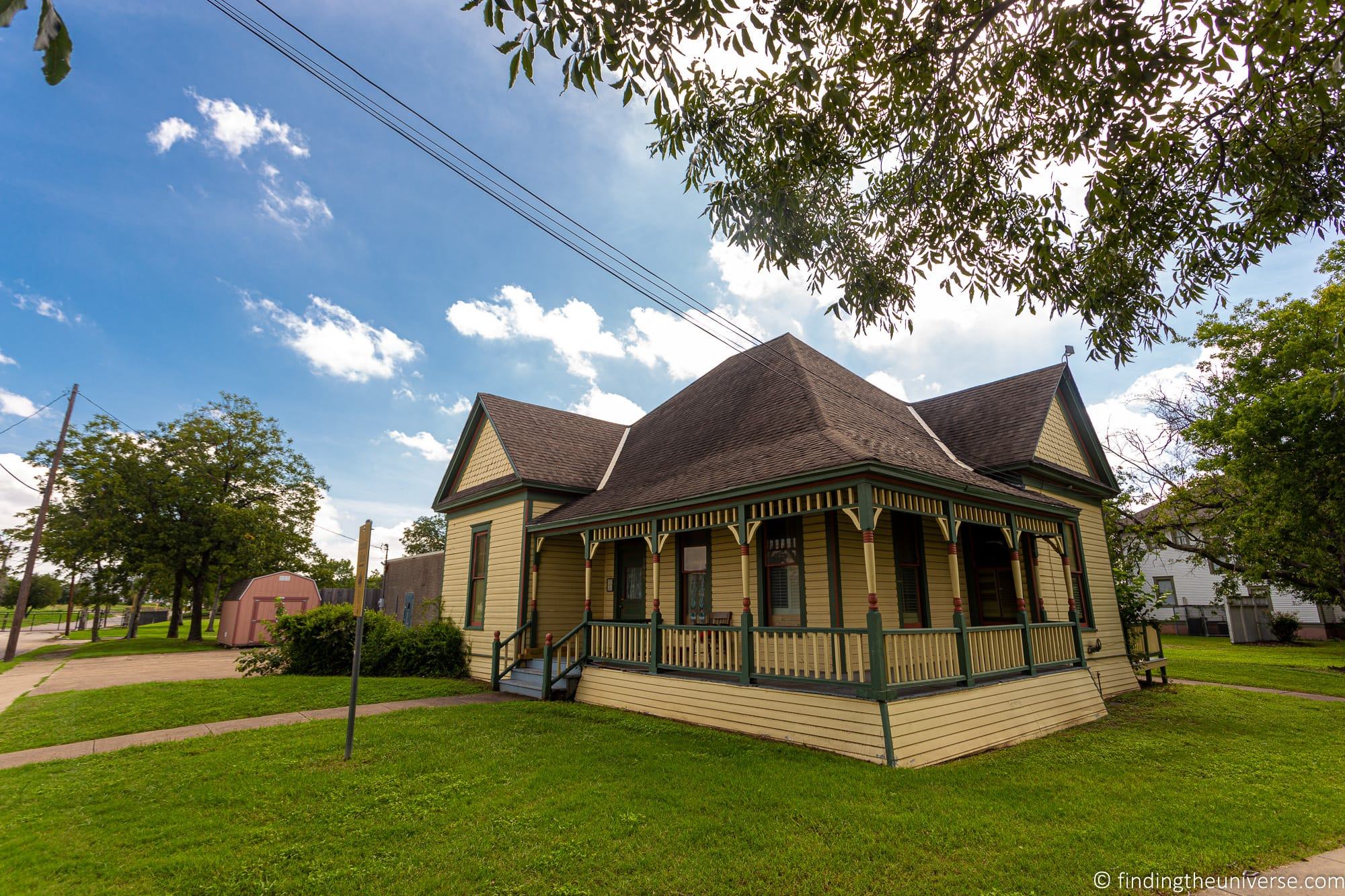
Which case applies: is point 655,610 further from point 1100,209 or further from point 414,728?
point 1100,209

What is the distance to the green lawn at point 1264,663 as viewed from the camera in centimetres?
1620

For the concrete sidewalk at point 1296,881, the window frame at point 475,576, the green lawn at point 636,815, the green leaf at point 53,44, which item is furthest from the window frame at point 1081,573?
the green leaf at point 53,44

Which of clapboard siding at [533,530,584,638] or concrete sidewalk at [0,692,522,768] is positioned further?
clapboard siding at [533,530,584,638]

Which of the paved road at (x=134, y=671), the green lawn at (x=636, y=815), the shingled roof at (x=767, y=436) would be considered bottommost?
the paved road at (x=134, y=671)

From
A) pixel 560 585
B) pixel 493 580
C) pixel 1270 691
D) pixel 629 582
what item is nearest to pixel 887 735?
pixel 629 582

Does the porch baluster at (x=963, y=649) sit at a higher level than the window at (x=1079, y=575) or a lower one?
lower

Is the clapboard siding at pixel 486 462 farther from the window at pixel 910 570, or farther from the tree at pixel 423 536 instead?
the tree at pixel 423 536

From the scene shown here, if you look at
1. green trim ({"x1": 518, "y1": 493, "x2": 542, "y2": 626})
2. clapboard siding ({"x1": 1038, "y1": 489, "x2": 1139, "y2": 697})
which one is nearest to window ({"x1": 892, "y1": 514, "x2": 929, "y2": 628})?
clapboard siding ({"x1": 1038, "y1": 489, "x2": 1139, "y2": 697})

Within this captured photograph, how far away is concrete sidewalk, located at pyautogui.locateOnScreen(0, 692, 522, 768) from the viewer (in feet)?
26.1

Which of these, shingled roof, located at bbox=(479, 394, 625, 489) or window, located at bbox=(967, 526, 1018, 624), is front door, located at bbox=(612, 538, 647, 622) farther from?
window, located at bbox=(967, 526, 1018, 624)

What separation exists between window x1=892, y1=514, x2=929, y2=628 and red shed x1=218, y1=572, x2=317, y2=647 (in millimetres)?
25483

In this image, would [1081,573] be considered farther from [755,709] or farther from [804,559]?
[755,709]

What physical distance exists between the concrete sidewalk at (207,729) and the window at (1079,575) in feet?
41.7

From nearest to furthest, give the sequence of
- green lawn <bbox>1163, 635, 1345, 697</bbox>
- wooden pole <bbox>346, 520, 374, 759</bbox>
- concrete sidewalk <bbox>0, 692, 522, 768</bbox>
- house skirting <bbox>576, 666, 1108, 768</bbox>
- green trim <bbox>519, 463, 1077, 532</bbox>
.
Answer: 1. wooden pole <bbox>346, 520, 374, 759</bbox>
2. house skirting <bbox>576, 666, 1108, 768</bbox>
3. concrete sidewalk <bbox>0, 692, 522, 768</bbox>
4. green trim <bbox>519, 463, 1077, 532</bbox>
5. green lawn <bbox>1163, 635, 1345, 697</bbox>
